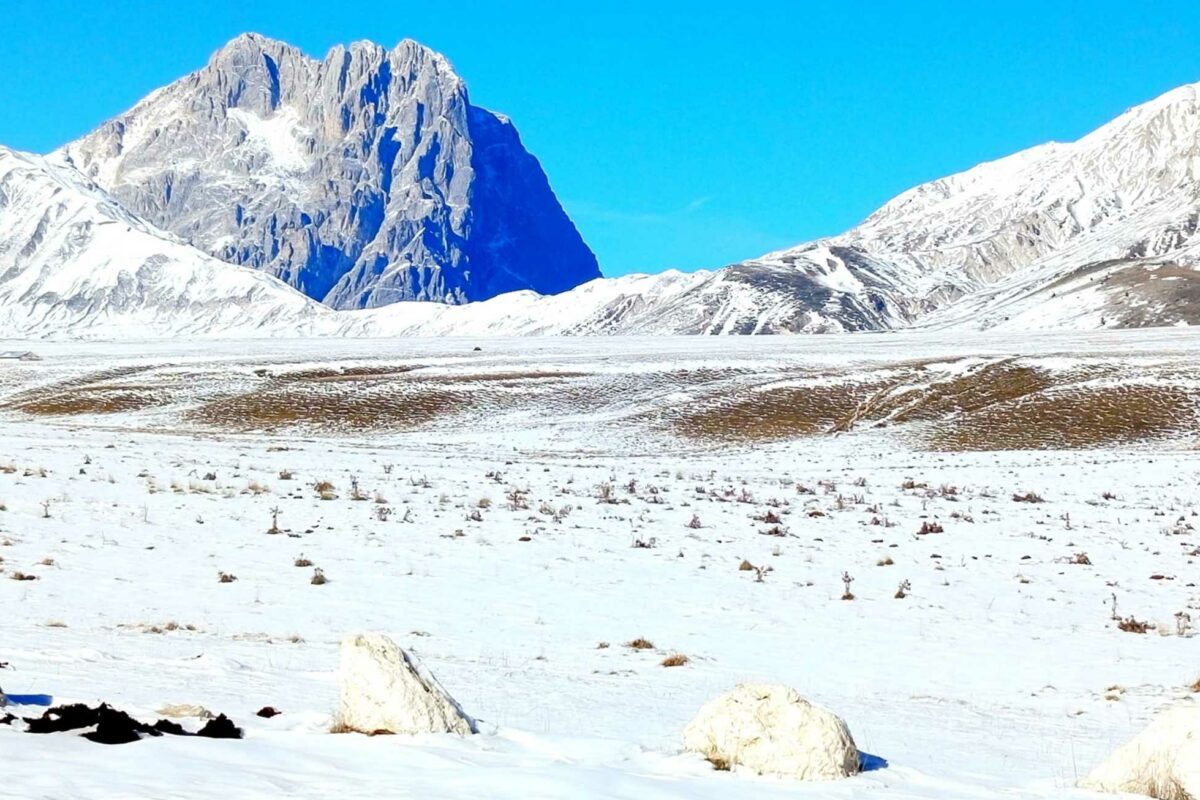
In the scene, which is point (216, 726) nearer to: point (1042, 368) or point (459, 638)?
point (459, 638)

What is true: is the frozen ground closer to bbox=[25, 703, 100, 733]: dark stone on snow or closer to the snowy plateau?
the snowy plateau

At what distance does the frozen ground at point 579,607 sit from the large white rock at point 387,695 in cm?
29

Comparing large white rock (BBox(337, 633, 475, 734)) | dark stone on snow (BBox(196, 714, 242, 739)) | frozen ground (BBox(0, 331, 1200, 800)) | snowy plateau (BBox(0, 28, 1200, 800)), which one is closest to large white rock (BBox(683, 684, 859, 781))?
snowy plateau (BBox(0, 28, 1200, 800))

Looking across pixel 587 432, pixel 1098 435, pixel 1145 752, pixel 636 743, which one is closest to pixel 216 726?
pixel 636 743

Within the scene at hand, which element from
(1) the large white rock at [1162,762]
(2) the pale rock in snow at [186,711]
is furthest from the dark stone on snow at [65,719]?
(1) the large white rock at [1162,762]

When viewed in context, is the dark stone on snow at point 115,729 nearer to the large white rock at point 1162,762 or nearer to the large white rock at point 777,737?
the large white rock at point 777,737

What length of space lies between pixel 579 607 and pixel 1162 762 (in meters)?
12.6

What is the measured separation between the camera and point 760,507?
115ft

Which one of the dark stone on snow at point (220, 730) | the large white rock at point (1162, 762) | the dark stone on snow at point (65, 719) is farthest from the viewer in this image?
the dark stone on snow at point (220, 730)

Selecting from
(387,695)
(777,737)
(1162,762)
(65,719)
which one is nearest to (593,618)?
(387,695)

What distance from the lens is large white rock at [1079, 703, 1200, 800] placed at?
969 centimetres

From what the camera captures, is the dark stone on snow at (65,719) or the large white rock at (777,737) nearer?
the dark stone on snow at (65,719)

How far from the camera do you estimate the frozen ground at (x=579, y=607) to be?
10.6 metres

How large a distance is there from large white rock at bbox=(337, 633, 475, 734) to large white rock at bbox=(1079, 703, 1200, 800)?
5487mm
